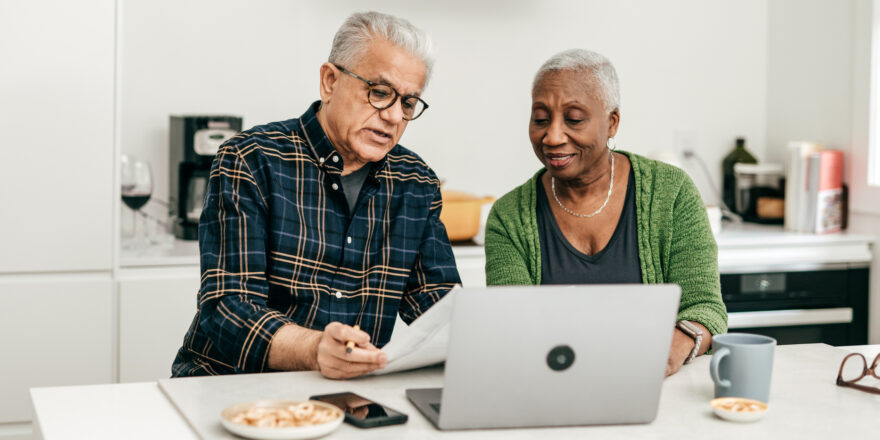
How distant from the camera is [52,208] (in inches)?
93.1

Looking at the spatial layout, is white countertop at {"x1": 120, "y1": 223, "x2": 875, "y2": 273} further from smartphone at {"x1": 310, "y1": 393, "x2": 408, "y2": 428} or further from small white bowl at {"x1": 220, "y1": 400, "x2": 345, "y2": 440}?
small white bowl at {"x1": 220, "y1": 400, "x2": 345, "y2": 440}

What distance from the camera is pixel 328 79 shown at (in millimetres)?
1716

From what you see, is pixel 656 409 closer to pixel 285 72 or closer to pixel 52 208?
pixel 52 208

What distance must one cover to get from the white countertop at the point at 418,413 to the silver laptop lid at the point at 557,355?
3 centimetres

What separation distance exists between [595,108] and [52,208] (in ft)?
4.61

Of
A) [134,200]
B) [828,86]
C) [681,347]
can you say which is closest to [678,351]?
[681,347]

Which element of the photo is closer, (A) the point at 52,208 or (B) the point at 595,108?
(B) the point at 595,108

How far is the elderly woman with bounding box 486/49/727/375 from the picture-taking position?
6.10 ft

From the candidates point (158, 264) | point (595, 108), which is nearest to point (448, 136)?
point (158, 264)

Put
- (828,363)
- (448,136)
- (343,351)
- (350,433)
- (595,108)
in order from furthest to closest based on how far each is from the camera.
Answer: (448,136) → (595,108) → (828,363) → (343,351) → (350,433)

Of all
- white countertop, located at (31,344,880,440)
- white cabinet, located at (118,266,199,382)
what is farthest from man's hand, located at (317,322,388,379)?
white cabinet, located at (118,266,199,382)

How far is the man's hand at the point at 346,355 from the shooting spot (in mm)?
1339

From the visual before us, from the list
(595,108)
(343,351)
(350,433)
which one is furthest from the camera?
(595,108)

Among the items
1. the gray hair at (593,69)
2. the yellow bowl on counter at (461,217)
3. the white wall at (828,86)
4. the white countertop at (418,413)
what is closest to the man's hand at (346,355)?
the white countertop at (418,413)
